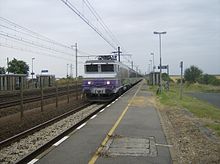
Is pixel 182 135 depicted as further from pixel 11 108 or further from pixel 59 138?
pixel 11 108

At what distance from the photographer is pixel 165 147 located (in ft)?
31.6

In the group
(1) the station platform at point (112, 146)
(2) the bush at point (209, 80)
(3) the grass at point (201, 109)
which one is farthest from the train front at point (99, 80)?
(2) the bush at point (209, 80)

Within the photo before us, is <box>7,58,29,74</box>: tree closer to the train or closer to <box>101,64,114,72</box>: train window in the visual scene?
the train

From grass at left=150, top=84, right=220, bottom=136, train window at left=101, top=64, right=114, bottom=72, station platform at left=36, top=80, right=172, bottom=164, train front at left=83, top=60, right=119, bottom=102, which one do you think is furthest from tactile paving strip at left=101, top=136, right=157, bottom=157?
train window at left=101, top=64, right=114, bottom=72

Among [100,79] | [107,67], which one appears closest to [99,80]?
[100,79]

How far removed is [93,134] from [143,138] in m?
1.75

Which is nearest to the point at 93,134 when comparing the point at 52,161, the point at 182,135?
the point at 182,135

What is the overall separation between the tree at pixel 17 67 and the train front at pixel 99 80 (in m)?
57.4

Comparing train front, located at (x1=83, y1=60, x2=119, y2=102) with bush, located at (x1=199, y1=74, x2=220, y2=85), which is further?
bush, located at (x1=199, y1=74, x2=220, y2=85)

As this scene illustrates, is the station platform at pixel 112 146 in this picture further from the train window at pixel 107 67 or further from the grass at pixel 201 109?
the train window at pixel 107 67

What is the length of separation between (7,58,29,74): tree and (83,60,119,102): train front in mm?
57422

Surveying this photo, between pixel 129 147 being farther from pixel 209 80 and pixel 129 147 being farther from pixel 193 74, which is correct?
pixel 209 80

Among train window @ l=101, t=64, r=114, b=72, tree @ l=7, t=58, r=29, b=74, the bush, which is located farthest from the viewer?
the bush

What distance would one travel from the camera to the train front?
2501 centimetres
